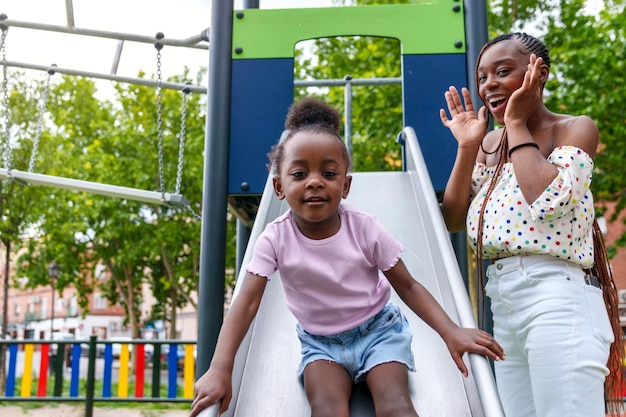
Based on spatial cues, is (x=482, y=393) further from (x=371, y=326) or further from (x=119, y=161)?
(x=119, y=161)

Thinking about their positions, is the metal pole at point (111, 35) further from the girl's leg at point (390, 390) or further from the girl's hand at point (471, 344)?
the girl's hand at point (471, 344)

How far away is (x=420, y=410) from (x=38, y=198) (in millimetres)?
14776

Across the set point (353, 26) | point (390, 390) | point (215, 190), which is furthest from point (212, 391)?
point (353, 26)

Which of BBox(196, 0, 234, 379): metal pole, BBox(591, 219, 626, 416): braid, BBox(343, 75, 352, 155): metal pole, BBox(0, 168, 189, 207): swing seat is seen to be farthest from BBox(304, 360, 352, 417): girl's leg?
BBox(0, 168, 189, 207): swing seat

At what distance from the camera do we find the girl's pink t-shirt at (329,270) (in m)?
1.96

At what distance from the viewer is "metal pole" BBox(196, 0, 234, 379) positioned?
11.3 feet

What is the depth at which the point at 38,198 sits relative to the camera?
14.8 metres

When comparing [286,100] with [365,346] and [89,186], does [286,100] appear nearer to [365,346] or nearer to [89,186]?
[89,186]

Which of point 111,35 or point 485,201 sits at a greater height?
point 111,35

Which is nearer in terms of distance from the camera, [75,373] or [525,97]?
[525,97]

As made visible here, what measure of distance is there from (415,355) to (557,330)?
2.24 ft

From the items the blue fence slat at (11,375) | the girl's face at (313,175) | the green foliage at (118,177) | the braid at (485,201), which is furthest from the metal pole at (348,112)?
the green foliage at (118,177)

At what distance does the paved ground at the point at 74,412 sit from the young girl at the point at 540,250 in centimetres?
726

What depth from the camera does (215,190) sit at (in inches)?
144
